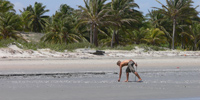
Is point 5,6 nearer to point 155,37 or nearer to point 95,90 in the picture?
point 155,37

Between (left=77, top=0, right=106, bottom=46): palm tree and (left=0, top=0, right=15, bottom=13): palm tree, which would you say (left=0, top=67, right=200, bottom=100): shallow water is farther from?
(left=0, top=0, right=15, bottom=13): palm tree

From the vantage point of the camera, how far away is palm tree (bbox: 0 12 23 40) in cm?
3684

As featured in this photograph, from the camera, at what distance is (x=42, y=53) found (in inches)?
842

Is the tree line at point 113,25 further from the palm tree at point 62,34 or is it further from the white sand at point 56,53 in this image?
the white sand at point 56,53

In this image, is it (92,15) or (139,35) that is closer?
(92,15)

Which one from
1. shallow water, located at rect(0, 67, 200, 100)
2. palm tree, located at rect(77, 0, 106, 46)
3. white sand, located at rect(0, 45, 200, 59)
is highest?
palm tree, located at rect(77, 0, 106, 46)

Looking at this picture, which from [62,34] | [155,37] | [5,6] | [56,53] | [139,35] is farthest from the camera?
[155,37]

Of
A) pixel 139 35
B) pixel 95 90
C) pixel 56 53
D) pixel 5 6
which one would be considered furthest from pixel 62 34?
pixel 95 90

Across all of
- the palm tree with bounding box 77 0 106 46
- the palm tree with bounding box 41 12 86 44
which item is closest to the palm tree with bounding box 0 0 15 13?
the palm tree with bounding box 41 12 86 44

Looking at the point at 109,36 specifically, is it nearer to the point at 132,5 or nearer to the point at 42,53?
the point at 132,5

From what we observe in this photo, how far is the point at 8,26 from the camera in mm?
36438

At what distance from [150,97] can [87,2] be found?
2924cm

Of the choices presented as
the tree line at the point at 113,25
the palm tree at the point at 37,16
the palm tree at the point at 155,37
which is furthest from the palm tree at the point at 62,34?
the palm tree at the point at 37,16

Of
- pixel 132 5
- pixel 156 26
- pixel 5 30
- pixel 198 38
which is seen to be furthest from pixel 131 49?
pixel 198 38
